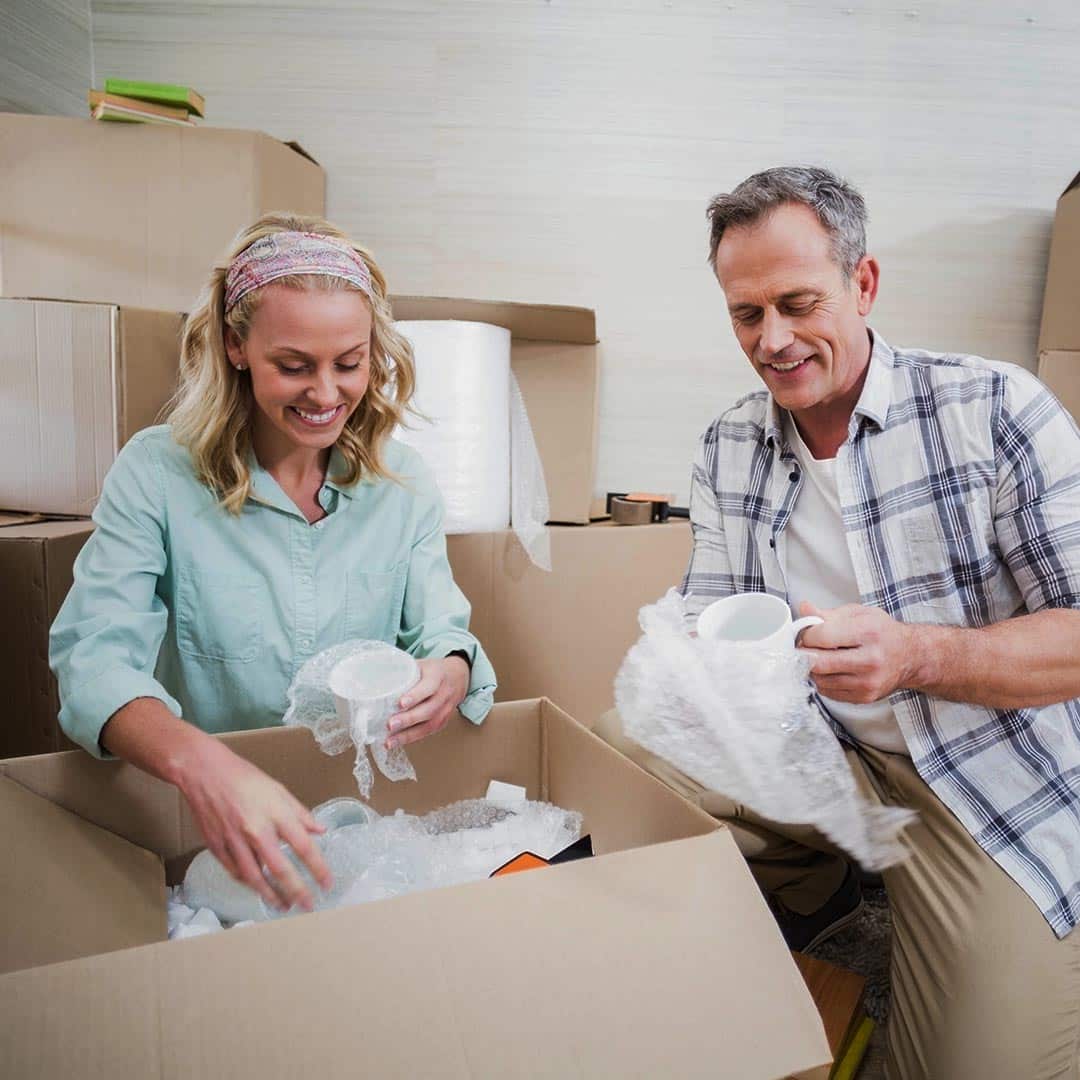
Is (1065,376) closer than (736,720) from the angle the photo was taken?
No

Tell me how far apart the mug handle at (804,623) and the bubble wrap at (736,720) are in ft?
0.08

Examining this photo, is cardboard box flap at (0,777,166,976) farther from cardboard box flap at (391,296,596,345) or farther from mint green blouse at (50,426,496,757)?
cardboard box flap at (391,296,596,345)

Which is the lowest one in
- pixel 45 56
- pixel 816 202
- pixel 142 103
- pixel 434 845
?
pixel 434 845

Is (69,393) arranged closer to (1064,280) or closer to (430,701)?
(430,701)

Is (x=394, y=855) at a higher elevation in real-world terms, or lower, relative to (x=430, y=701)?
lower

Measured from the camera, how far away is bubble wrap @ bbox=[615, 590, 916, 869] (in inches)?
28.9

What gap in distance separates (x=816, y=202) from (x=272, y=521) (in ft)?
2.49

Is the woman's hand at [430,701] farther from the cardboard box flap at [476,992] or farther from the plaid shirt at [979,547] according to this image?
the plaid shirt at [979,547]

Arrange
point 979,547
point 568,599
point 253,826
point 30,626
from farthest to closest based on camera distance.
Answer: point 568,599 → point 30,626 → point 979,547 → point 253,826

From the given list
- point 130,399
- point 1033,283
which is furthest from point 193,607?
point 1033,283

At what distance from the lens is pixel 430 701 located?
89 centimetres

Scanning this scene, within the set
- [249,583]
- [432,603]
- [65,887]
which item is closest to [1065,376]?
[432,603]

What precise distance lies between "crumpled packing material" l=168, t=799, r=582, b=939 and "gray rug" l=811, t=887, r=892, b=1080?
0.56m

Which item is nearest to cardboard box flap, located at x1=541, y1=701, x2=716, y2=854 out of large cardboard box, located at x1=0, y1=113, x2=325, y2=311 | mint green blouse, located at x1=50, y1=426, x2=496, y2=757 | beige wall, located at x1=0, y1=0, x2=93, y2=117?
mint green blouse, located at x1=50, y1=426, x2=496, y2=757
